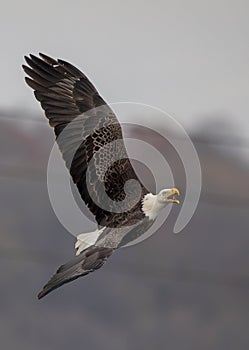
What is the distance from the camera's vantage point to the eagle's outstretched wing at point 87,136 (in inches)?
203

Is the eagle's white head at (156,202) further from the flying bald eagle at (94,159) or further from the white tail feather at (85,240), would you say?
the white tail feather at (85,240)

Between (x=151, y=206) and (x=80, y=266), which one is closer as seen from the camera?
(x=80, y=266)

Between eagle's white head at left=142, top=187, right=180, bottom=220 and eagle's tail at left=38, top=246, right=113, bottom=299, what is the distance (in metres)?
0.22

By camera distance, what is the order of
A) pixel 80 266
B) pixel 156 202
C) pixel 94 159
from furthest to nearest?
pixel 94 159 < pixel 156 202 < pixel 80 266

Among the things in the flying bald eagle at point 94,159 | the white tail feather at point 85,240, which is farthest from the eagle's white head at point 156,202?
the white tail feather at point 85,240

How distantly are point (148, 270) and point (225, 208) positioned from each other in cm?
112

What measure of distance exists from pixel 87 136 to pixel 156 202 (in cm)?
52

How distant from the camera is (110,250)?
4.83 m

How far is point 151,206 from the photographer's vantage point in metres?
4.95

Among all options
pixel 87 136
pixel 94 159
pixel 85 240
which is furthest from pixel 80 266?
pixel 87 136

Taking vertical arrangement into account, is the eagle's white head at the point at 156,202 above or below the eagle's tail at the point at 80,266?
above

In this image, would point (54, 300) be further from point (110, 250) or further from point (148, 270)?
point (110, 250)

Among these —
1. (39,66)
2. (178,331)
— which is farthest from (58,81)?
(178,331)

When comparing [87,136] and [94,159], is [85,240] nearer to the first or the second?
[94,159]
